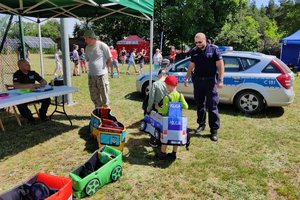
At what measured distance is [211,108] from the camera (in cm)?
517

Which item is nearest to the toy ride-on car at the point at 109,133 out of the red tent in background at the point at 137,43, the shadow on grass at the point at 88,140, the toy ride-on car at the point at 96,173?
the shadow on grass at the point at 88,140

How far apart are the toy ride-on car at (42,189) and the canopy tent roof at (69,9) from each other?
3651mm

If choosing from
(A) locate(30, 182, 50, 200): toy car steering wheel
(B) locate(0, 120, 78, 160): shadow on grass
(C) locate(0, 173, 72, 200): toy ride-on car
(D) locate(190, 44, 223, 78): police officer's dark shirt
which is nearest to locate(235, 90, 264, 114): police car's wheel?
(D) locate(190, 44, 223, 78): police officer's dark shirt

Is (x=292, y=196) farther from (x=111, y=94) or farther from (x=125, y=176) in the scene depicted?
(x=111, y=94)

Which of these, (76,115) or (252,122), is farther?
(76,115)

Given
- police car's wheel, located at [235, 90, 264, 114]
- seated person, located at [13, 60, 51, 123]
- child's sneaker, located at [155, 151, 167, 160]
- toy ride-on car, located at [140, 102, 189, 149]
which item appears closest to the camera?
toy ride-on car, located at [140, 102, 189, 149]

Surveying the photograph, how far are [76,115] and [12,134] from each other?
1635mm

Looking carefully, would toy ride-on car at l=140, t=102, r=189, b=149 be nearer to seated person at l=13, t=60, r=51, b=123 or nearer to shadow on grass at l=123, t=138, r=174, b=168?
shadow on grass at l=123, t=138, r=174, b=168

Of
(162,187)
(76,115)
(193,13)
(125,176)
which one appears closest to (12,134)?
(76,115)

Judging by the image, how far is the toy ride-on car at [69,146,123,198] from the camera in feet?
10.7

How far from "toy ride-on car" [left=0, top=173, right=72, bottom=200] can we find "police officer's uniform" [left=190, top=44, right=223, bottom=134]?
3147mm

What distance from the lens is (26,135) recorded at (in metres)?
5.46

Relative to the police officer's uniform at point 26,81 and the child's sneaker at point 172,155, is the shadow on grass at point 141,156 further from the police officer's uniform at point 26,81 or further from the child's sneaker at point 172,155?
the police officer's uniform at point 26,81

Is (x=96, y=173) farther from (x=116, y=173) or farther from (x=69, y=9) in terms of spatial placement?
(x=69, y=9)
